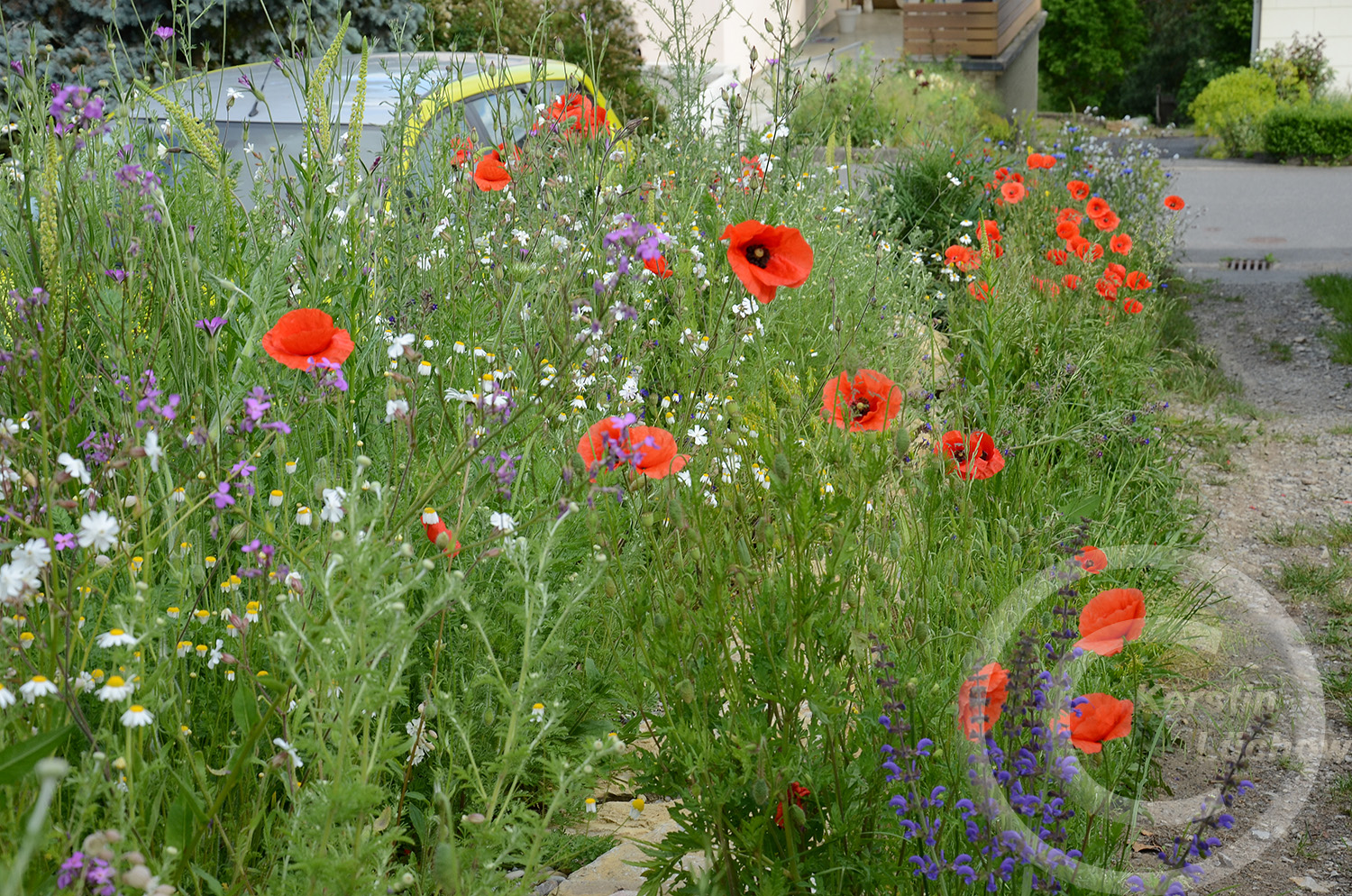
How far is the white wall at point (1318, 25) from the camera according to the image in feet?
77.7

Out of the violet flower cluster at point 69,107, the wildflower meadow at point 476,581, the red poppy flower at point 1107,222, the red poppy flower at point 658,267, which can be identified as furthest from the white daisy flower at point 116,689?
the red poppy flower at point 1107,222

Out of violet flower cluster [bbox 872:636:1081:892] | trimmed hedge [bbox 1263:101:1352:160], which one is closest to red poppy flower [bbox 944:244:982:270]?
violet flower cluster [bbox 872:636:1081:892]

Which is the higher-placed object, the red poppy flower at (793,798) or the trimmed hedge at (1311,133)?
the trimmed hedge at (1311,133)

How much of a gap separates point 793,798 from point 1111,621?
0.54 metres

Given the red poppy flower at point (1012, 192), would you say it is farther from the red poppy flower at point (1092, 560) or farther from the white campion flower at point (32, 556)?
the white campion flower at point (32, 556)

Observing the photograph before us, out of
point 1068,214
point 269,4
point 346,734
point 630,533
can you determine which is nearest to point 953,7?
point 269,4

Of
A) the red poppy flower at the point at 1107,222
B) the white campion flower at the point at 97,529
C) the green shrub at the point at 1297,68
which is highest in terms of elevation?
the green shrub at the point at 1297,68

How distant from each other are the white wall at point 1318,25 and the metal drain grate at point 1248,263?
17.5 m

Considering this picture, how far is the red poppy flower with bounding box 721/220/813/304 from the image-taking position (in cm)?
216

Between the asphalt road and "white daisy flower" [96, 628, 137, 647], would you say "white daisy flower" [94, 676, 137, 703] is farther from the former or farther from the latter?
the asphalt road

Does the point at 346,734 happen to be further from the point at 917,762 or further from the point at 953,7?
the point at 953,7

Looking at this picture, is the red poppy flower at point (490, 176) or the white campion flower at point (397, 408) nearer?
the white campion flower at point (397, 408)

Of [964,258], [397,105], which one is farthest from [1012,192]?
[397,105]

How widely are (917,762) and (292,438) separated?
1331 mm
